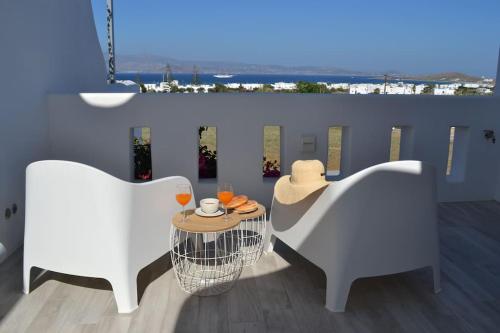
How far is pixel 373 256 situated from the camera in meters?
2.16

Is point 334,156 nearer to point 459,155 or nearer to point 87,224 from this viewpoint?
point 459,155

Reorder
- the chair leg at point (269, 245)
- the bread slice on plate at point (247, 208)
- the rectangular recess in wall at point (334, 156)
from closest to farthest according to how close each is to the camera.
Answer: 1. the bread slice on plate at point (247, 208)
2. the chair leg at point (269, 245)
3. the rectangular recess in wall at point (334, 156)

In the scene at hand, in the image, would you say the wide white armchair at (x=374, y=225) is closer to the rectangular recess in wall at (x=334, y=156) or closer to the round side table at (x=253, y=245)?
the round side table at (x=253, y=245)

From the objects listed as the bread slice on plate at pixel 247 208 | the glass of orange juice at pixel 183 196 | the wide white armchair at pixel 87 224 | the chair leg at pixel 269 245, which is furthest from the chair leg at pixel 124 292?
the chair leg at pixel 269 245

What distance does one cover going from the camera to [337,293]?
2.16m

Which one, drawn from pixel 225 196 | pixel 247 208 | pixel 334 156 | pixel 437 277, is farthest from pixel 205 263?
pixel 334 156

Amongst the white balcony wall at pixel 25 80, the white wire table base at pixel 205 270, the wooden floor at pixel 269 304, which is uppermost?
the white balcony wall at pixel 25 80

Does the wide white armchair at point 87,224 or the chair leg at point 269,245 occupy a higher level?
the wide white armchair at point 87,224

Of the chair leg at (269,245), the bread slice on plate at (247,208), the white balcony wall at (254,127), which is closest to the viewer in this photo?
the bread slice on plate at (247,208)

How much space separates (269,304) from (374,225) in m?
0.72

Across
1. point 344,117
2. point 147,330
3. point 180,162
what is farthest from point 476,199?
point 147,330

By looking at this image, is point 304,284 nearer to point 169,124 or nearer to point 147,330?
point 147,330

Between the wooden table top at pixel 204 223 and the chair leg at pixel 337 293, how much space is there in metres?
0.60

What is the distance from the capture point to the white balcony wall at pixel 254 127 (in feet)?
12.2
